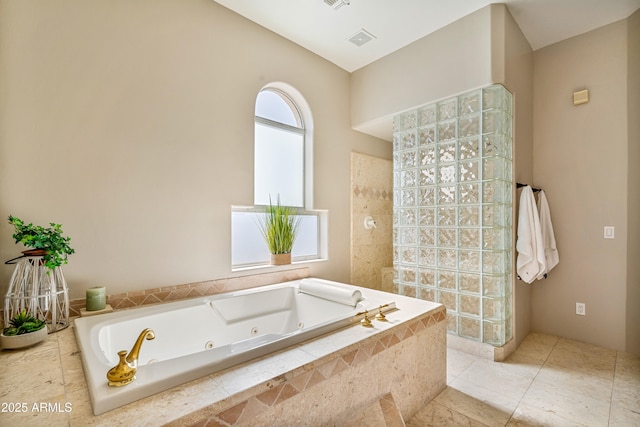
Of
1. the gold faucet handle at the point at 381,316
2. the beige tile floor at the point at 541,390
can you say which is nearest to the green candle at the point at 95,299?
the gold faucet handle at the point at 381,316

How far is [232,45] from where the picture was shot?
233 cm

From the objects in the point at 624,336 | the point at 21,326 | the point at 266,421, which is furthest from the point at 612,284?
the point at 21,326

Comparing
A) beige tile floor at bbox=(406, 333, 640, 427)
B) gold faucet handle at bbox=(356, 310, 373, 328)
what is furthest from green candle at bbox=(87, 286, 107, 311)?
beige tile floor at bbox=(406, 333, 640, 427)

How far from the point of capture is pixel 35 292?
1383 millimetres

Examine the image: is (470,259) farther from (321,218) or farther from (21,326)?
(21,326)

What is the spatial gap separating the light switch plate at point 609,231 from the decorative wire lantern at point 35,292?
3952mm

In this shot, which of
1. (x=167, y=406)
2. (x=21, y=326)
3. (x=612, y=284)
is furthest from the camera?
(x=612, y=284)

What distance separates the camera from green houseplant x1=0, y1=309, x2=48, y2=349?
1210 millimetres

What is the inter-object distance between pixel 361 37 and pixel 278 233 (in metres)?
1.96

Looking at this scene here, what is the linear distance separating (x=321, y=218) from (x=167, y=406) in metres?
2.31

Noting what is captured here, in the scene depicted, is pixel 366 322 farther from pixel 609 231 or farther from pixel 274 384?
pixel 609 231

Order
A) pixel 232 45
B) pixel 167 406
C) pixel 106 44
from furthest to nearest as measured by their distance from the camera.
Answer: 1. pixel 232 45
2. pixel 106 44
3. pixel 167 406

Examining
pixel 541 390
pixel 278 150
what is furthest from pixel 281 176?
pixel 541 390

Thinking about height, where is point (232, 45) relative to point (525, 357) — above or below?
above
